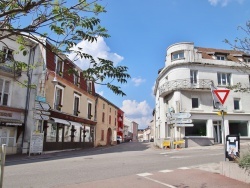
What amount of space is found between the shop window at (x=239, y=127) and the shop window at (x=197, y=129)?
11.6 ft

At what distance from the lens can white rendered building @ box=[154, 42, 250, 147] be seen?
97.7 ft

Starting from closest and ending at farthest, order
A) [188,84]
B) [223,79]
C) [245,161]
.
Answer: [245,161], [188,84], [223,79]

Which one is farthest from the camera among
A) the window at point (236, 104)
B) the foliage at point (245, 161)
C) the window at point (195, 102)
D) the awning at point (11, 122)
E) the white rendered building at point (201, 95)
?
the window at point (236, 104)

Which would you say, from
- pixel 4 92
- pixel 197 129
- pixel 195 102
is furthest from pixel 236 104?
pixel 4 92

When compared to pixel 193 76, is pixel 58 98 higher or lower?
lower

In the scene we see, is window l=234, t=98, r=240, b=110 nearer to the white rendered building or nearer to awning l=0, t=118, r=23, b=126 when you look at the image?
the white rendered building

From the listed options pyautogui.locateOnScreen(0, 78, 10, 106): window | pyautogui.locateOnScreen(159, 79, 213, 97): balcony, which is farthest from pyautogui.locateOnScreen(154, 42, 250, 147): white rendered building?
pyautogui.locateOnScreen(0, 78, 10, 106): window

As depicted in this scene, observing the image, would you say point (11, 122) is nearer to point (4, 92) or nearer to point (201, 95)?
point (4, 92)

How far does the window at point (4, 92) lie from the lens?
63.8 ft

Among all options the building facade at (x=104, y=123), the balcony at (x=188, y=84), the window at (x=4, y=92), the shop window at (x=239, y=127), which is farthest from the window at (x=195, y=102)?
the window at (x=4, y=92)

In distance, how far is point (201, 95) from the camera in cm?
3070

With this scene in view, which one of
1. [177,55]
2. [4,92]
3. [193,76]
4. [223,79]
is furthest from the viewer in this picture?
[177,55]

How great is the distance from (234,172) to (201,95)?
23278 millimetres

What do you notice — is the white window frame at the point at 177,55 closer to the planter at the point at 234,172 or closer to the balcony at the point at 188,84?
the balcony at the point at 188,84
